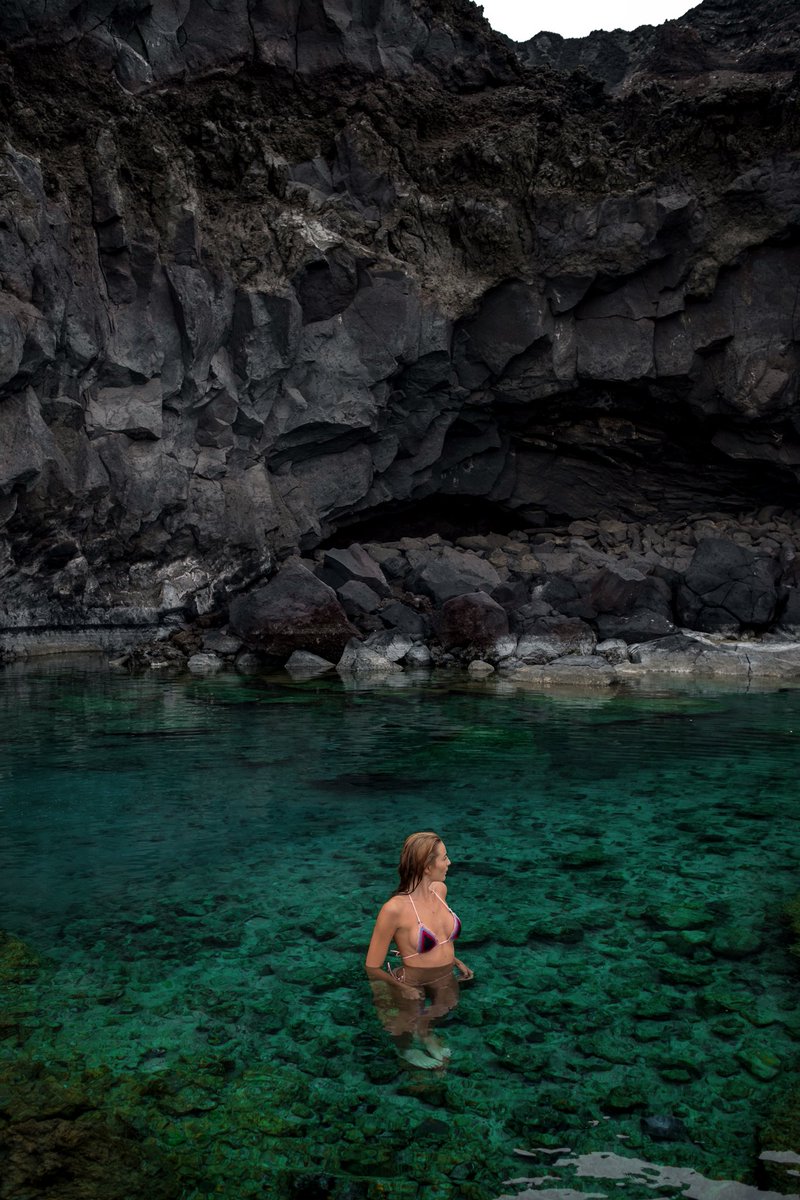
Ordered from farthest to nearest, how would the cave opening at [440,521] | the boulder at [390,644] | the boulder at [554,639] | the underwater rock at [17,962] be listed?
the cave opening at [440,521]
the boulder at [390,644]
the boulder at [554,639]
the underwater rock at [17,962]

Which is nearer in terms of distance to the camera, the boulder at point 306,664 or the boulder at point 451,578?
the boulder at point 306,664

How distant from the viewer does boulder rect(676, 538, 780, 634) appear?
26.0 meters

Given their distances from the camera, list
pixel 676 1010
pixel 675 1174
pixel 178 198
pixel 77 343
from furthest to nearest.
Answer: pixel 178 198 < pixel 77 343 < pixel 676 1010 < pixel 675 1174

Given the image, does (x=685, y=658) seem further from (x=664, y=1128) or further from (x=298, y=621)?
(x=664, y=1128)

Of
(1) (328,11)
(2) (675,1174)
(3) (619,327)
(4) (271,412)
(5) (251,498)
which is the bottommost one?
(2) (675,1174)

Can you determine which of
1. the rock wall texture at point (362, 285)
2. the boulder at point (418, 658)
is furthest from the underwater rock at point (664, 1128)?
the rock wall texture at point (362, 285)

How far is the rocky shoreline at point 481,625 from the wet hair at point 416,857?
53.6 ft

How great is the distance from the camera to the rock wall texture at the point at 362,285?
79.0 feet

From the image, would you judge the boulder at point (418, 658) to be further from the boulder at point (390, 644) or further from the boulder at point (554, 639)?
the boulder at point (554, 639)

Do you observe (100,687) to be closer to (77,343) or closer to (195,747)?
(195,747)

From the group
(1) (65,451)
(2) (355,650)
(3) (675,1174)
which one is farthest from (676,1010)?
(1) (65,451)

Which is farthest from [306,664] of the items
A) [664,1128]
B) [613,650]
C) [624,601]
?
[664,1128]

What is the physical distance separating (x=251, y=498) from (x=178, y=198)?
846 cm

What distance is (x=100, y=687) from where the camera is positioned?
20375 mm
